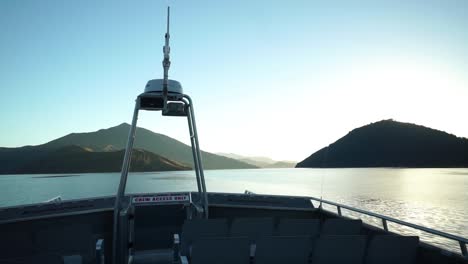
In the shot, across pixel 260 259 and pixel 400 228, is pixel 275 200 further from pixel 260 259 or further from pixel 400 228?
pixel 400 228

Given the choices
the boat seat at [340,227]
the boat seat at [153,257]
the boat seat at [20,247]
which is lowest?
the boat seat at [153,257]

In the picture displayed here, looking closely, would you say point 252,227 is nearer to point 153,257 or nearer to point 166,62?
point 153,257

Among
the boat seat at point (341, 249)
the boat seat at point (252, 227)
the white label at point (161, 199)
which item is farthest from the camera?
the white label at point (161, 199)

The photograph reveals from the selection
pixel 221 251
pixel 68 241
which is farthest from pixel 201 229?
pixel 68 241

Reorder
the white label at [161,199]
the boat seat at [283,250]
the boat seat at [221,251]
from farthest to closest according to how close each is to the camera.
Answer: the white label at [161,199] < the boat seat at [283,250] < the boat seat at [221,251]

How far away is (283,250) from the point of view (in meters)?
5.15

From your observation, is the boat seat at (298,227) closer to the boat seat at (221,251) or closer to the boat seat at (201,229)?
the boat seat at (201,229)

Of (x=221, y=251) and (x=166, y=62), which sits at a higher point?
(x=166, y=62)

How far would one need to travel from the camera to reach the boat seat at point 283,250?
16.6 feet

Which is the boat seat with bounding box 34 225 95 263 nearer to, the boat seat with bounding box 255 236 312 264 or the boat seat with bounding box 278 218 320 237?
the boat seat with bounding box 255 236 312 264

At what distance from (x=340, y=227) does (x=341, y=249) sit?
1438 millimetres

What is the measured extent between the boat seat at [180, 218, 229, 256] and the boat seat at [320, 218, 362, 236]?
2.03 m

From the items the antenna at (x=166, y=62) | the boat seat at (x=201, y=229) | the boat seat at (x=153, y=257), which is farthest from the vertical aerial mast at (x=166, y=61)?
the boat seat at (x=153, y=257)

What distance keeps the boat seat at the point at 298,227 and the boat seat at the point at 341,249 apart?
1.31m
